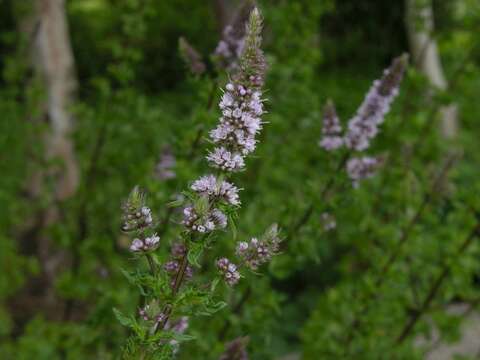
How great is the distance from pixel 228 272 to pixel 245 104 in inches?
23.7

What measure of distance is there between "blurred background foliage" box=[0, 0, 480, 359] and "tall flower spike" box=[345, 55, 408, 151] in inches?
11.8

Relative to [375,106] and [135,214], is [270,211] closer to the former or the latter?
[375,106]

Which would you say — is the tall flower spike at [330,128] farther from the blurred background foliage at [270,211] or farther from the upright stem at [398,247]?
the upright stem at [398,247]

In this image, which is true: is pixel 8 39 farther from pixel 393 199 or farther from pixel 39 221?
pixel 393 199

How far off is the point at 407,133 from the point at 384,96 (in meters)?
1.77

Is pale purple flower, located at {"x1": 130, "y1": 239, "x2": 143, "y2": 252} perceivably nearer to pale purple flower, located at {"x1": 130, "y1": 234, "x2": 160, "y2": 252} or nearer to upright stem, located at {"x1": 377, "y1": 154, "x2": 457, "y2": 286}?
pale purple flower, located at {"x1": 130, "y1": 234, "x2": 160, "y2": 252}

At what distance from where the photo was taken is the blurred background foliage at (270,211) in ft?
11.8

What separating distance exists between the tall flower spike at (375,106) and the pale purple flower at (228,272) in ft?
4.92

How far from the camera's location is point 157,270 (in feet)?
6.36

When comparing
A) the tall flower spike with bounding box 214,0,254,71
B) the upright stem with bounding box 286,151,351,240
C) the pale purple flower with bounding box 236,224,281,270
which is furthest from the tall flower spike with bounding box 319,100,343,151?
the pale purple flower with bounding box 236,224,281,270

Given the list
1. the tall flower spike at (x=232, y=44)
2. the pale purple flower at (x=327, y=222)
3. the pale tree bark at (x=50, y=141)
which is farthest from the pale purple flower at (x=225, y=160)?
the pale tree bark at (x=50, y=141)

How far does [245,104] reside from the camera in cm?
176

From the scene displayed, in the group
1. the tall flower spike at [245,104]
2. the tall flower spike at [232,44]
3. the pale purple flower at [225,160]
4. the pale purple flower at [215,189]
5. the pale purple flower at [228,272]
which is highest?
the tall flower spike at [232,44]

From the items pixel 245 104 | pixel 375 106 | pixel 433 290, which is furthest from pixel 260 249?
pixel 433 290
